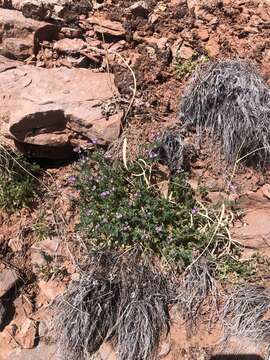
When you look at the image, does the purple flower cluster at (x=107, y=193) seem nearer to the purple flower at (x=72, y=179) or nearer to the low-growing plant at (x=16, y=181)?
the purple flower at (x=72, y=179)

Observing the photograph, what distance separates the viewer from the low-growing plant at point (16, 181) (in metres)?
4.76

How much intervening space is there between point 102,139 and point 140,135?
316mm

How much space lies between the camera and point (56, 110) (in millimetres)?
4750

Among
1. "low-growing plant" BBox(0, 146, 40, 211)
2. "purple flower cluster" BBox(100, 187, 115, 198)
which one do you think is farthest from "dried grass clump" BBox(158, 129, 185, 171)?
"low-growing plant" BBox(0, 146, 40, 211)

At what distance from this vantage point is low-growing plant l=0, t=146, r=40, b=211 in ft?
15.6

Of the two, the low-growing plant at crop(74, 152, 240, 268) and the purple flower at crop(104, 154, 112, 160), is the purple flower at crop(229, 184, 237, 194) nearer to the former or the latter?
the low-growing plant at crop(74, 152, 240, 268)

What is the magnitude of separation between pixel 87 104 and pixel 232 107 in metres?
1.20

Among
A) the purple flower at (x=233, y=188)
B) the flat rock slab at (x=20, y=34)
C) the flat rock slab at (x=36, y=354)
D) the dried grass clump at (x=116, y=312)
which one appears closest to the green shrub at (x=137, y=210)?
the dried grass clump at (x=116, y=312)

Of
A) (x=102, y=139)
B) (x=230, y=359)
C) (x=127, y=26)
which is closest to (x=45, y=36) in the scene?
(x=127, y=26)

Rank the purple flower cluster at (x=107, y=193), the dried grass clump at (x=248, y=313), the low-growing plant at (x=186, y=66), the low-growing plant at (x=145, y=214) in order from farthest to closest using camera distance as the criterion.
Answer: the low-growing plant at (x=186, y=66) → the purple flower cluster at (x=107, y=193) → the low-growing plant at (x=145, y=214) → the dried grass clump at (x=248, y=313)

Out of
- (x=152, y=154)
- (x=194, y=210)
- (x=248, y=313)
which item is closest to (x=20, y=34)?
(x=152, y=154)

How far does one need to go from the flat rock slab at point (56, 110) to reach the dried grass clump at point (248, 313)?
163cm

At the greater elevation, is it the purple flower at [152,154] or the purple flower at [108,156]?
the purple flower at [152,154]

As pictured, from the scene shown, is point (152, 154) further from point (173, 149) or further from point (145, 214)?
point (145, 214)
